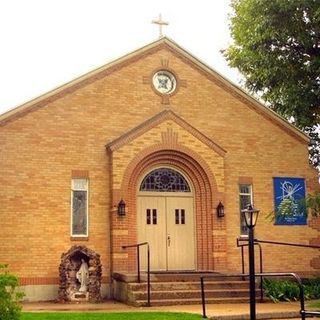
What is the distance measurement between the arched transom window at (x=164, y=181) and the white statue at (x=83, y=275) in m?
3.05

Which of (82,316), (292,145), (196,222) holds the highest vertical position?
(292,145)

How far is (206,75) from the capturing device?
64.5ft

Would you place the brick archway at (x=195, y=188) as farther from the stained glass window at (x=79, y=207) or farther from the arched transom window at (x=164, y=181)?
the stained glass window at (x=79, y=207)

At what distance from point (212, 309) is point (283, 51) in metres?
10.7

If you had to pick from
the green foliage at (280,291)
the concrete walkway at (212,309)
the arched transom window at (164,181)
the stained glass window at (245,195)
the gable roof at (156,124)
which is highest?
the gable roof at (156,124)

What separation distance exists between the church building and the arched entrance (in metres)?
0.03

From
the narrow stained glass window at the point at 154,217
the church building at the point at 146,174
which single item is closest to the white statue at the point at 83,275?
the church building at the point at 146,174

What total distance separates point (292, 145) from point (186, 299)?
7073 mm

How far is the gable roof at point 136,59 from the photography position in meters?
17.5

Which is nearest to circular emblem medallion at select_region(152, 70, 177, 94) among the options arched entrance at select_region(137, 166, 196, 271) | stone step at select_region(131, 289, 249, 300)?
arched entrance at select_region(137, 166, 196, 271)

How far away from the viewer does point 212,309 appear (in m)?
14.2

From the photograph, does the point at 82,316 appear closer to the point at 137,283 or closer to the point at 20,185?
the point at 137,283

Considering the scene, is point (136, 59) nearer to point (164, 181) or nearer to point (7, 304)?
point (164, 181)

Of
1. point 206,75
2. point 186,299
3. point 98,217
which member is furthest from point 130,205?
point 206,75
